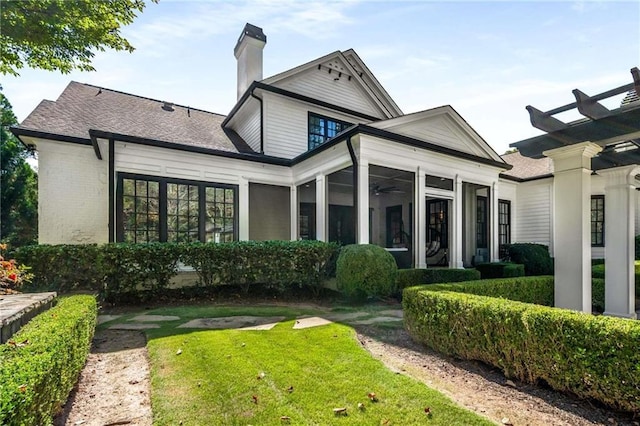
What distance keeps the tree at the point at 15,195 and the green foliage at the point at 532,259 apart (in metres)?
24.5

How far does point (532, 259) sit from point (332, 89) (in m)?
10.1

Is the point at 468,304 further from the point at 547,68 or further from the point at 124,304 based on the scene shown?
the point at 124,304

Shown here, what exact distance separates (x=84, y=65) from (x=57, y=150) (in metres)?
2.82

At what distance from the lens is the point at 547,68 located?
6234 mm

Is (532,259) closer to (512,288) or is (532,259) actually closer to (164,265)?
(512,288)

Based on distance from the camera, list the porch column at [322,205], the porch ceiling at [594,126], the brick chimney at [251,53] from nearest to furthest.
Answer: the porch ceiling at [594,126], the porch column at [322,205], the brick chimney at [251,53]

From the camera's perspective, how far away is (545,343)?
116 inches

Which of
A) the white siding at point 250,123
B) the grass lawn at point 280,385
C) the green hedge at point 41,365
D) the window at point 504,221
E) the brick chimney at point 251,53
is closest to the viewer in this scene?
the green hedge at point 41,365

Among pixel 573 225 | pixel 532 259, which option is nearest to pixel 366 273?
pixel 573 225

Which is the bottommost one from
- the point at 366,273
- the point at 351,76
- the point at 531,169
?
the point at 366,273

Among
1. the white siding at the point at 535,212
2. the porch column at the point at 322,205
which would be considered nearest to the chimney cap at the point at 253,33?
the porch column at the point at 322,205

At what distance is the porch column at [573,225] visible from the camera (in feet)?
16.0

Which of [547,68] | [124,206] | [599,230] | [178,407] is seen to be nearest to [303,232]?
[124,206]

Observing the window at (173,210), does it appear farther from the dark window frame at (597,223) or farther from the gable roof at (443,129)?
the dark window frame at (597,223)
